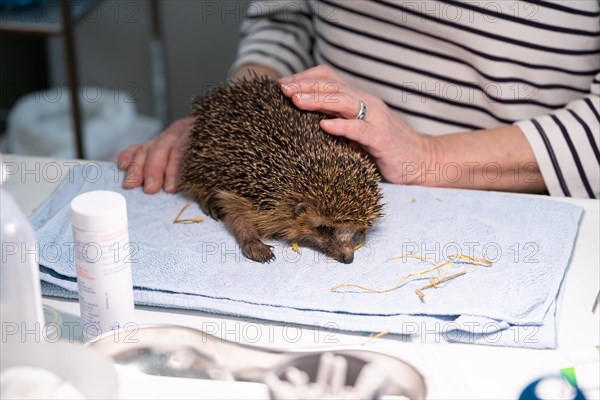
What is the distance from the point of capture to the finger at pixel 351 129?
4.96 feet

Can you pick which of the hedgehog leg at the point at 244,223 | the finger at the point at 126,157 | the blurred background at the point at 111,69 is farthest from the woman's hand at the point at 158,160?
the blurred background at the point at 111,69

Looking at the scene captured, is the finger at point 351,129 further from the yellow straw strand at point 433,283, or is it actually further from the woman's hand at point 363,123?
the yellow straw strand at point 433,283

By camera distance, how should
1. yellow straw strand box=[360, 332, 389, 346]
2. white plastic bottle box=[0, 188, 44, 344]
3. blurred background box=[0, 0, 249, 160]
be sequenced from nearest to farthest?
white plastic bottle box=[0, 188, 44, 344] → yellow straw strand box=[360, 332, 389, 346] → blurred background box=[0, 0, 249, 160]

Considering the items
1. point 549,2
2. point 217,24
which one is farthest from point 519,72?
point 217,24

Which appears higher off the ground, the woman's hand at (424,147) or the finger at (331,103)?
the finger at (331,103)

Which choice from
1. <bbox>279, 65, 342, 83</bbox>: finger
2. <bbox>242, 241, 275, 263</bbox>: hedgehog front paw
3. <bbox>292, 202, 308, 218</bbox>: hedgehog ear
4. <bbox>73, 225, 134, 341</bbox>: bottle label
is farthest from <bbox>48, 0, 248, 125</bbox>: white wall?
<bbox>73, 225, 134, 341</bbox>: bottle label

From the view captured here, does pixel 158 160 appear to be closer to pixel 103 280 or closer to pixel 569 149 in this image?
pixel 103 280

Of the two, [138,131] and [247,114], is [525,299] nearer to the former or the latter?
[247,114]

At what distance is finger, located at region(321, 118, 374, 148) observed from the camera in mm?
1511

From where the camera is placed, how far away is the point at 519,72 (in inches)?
69.2

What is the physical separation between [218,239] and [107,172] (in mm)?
417

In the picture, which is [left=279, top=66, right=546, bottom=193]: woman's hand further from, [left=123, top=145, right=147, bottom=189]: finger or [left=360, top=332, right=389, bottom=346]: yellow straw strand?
[left=360, top=332, right=389, bottom=346]: yellow straw strand

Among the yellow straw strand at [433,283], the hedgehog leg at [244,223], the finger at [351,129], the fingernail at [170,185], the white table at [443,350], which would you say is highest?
the finger at [351,129]

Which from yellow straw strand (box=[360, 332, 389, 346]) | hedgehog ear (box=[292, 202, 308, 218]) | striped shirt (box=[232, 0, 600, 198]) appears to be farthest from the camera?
striped shirt (box=[232, 0, 600, 198])
